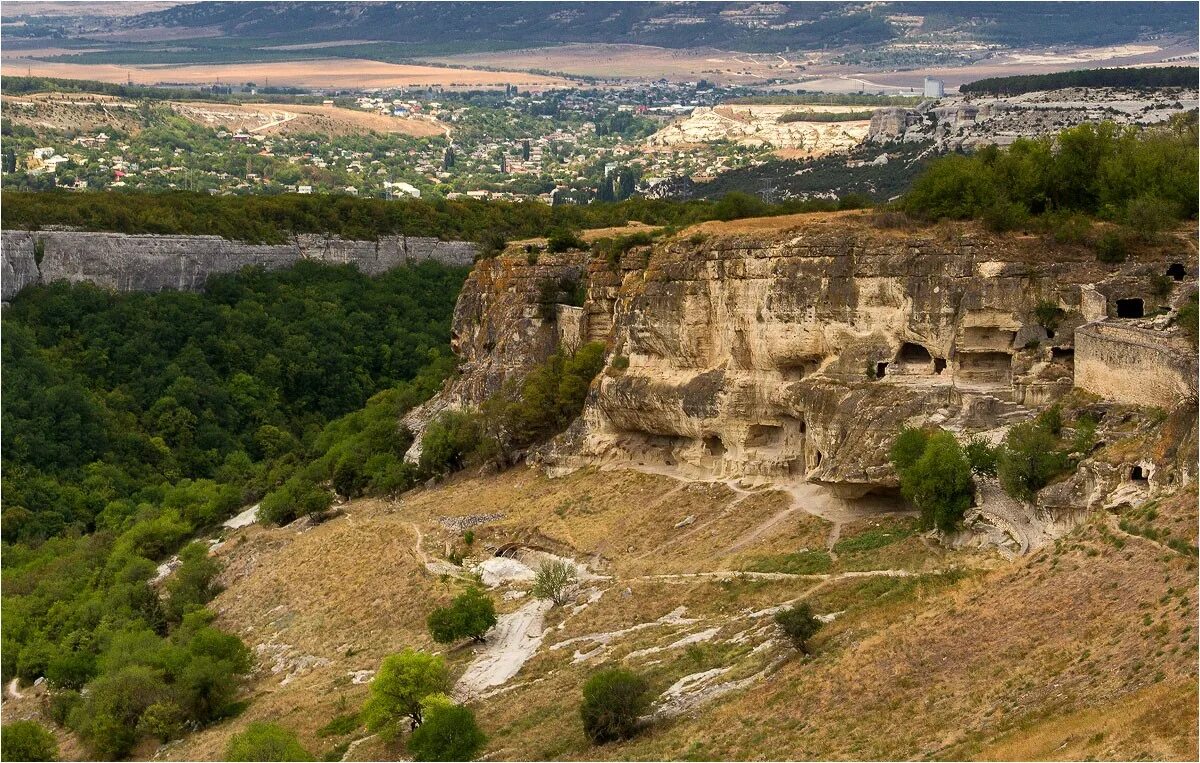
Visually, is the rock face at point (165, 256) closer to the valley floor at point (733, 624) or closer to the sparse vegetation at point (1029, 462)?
the valley floor at point (733, 624)

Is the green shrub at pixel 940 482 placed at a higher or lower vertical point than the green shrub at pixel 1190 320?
lower

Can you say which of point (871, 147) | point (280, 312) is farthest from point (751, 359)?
point (871, 147)

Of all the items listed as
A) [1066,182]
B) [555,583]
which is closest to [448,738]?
[555,583]

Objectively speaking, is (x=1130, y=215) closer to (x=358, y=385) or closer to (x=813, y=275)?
(x=813, y=275)

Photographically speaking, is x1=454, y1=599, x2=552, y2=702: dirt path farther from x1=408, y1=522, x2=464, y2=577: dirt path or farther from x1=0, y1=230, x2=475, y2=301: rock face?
x1=0, y1=230, x2=475, y2=301: rock face

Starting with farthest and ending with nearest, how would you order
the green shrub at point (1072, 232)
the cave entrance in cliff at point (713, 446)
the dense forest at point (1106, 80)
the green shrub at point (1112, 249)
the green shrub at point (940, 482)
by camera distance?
1. the dense forest at point (1106, 80)
2. the cave entrance in cliff at point (713, 446)
3. the green shrub at point (1072, 232)
4. the green shrub at point (1112, 249)
5. the green shrub at point (940, 482)

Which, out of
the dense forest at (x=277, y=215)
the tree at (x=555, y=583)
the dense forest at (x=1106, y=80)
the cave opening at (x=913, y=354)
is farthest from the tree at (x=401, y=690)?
the dense forest at (x=1106, y=80)
